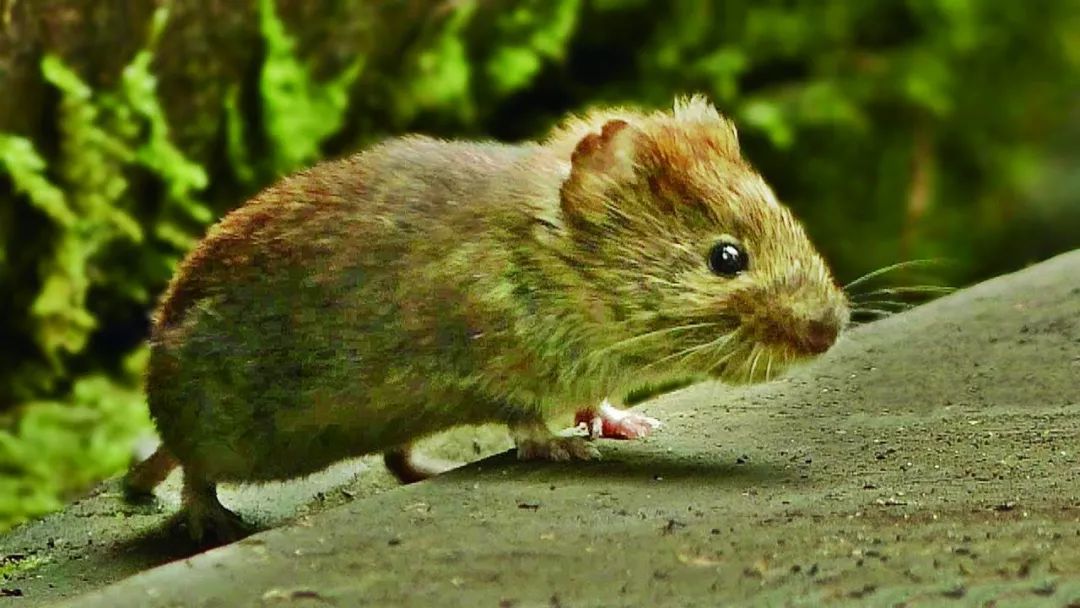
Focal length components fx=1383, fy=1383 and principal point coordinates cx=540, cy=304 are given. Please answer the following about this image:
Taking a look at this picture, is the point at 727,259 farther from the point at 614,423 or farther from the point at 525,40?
the point at 525,40

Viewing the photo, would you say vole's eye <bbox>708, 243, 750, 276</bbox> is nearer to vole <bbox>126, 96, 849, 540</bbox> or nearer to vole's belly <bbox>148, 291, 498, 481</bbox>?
vole <bbox>126, 96, 849, 540</bbox>

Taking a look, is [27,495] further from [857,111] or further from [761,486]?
[857,111]

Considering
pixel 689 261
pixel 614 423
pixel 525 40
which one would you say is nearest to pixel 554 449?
pixel 614 423

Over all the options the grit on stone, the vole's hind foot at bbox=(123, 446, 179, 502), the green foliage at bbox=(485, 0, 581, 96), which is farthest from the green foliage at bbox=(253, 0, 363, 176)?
the vole's hind foot at bbox=(123, 446, 179, 502)

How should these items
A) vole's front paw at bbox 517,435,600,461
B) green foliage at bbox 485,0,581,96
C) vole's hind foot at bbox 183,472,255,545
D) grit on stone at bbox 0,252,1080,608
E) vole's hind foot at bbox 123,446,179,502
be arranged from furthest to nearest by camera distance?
green foliage at bbox 485,0,581,96 < vole's hind foot at bbox 123,446,179,502 < vole's hind foot at bbox 183,472,255,545 < vole's front paw at bbox 517,435,600,461 < grit on stone at bbox 0,252,1080,608

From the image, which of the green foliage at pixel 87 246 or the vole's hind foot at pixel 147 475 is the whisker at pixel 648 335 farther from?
the green foliage at pixel 87 246

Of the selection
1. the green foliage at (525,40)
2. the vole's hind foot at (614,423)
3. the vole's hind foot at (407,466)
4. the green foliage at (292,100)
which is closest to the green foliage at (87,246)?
the green foliage at (292,100)

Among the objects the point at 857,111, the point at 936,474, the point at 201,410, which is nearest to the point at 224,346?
the point at 201,410
